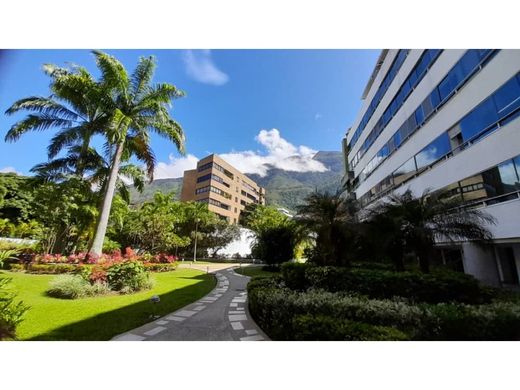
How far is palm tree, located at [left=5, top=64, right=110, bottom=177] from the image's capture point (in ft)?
39.3

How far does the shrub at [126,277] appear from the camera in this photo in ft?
28.9

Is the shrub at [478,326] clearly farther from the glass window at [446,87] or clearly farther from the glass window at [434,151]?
the glass window at [446,87]

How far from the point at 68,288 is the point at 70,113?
36.4 feet

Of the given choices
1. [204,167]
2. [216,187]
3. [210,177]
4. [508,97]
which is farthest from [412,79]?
[204,167]

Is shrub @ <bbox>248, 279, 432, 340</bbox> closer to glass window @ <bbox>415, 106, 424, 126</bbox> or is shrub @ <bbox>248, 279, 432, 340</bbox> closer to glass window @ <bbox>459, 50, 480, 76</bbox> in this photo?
glass window @ <bbox>459, 50, 480, 76</bbox>

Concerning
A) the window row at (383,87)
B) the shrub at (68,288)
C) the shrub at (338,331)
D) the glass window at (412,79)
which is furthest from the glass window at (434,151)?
the shrub at (68,288)

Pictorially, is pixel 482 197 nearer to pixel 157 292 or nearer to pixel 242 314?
pixel 242 314

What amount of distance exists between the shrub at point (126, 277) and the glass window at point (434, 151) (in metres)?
15.1

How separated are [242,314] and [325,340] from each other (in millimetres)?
3321

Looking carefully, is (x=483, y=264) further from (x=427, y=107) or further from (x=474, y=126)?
(x=427, y=107)

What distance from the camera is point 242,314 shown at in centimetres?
653

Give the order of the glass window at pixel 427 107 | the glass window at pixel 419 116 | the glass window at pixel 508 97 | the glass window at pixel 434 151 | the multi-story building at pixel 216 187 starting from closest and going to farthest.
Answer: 1. the glass window at pixel 508 97
2. the glass window at pixel 434 151
3. the glass window at pixel 427 107
4. the glass window at pixel 419 116
5. the multi-story building at pixel 216 187
